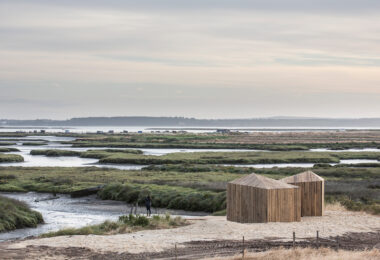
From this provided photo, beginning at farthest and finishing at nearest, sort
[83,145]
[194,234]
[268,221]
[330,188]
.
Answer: [83,145]
[330,188]
[268,221]
[194,234]

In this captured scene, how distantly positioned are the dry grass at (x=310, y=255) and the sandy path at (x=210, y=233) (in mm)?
3583

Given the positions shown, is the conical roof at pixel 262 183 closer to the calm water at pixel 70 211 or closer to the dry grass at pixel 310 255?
the dry grass at pixel 310 255

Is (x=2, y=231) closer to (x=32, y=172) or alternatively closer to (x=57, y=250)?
(x=57, y=250)

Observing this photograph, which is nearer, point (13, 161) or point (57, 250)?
point (57, 250)

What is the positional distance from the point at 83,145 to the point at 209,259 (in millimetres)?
115377

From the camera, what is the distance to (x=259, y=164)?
80812 millimetres

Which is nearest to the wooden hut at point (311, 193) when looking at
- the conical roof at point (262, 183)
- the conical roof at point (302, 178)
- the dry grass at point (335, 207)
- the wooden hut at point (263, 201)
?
the conical roof at point (302, 178)

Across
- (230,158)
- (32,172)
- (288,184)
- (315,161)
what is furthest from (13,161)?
(288,184)

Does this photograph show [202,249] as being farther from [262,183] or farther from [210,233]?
[262,183]

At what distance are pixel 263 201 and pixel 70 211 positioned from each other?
673 inches

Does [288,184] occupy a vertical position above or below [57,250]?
above

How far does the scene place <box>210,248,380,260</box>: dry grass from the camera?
67.7ft

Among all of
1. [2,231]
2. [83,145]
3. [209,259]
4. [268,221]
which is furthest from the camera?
[83,145]

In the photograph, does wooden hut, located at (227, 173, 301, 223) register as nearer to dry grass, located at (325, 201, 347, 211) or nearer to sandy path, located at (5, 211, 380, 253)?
sandy path, located at (5, 211, 380, 253)
